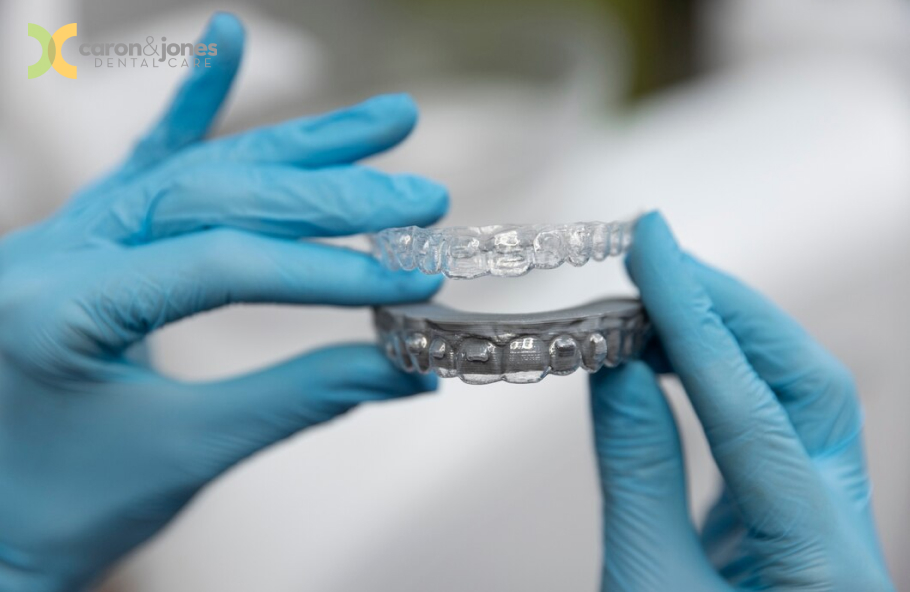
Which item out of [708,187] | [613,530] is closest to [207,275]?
[613,530]

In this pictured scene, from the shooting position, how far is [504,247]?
0.97m

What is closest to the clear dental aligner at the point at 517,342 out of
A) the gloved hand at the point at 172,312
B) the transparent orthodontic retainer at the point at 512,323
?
the transparent orthodontic retainer at the point at 512,323

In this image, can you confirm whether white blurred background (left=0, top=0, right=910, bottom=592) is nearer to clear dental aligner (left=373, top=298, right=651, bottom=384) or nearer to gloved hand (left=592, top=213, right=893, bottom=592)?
gloved hand (left=592, top=213, right=893, bottom=592)

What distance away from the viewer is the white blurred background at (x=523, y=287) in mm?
1879

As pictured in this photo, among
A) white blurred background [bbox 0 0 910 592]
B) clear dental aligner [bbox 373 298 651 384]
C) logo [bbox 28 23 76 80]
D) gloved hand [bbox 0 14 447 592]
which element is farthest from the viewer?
logo [bbox 28 23 76 80]

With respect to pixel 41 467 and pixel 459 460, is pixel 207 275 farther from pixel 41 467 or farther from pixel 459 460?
pixel 459 460

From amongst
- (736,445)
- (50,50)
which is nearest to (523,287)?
(736,445)

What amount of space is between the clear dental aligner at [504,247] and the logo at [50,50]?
154 cm

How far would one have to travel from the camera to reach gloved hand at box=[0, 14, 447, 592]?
1.19 metres

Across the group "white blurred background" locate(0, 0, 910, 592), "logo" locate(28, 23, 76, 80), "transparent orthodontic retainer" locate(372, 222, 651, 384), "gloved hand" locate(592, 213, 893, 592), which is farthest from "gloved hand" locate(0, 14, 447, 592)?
"logo" locate(28, 23, 76, 80)

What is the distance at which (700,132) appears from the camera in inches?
95.6

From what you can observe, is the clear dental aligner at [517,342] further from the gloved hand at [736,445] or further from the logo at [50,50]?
the logo at [50,50]

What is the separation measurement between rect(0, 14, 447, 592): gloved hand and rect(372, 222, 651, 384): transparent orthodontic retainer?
222mm

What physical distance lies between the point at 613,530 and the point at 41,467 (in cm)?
97
